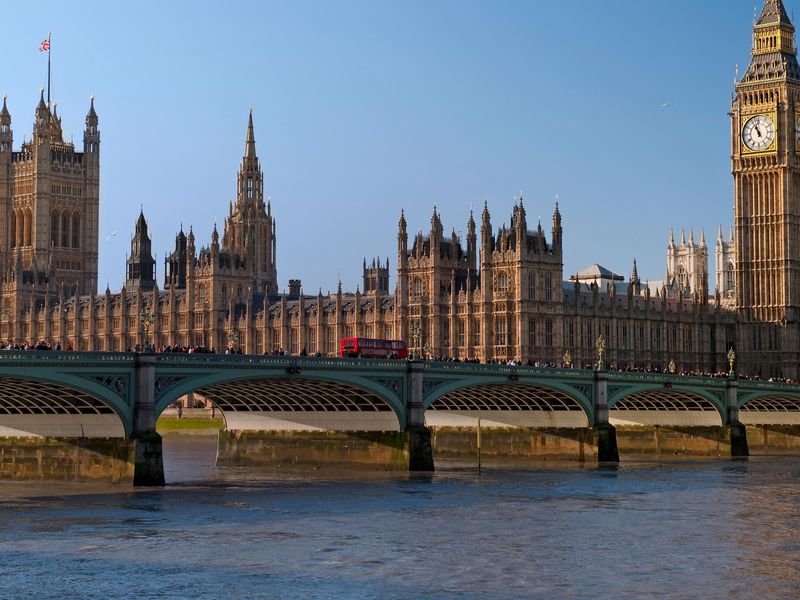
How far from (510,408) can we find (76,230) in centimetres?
11174

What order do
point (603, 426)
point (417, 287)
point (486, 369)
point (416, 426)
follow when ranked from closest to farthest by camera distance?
point (416, 426)
point (486, 369)
point (603, 426)
point (417, 287)

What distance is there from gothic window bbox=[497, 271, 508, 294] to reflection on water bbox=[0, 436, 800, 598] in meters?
52.7

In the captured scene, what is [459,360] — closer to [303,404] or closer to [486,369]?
[486,369]

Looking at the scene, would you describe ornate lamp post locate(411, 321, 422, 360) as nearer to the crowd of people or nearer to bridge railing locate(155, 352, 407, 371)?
the crowd of people

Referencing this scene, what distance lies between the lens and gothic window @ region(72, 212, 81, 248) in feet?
639

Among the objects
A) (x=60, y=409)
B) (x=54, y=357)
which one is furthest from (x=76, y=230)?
(x=54, y=357)

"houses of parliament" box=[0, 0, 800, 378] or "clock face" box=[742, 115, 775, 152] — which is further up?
"clock face" box=[742, 115, 775, 152]

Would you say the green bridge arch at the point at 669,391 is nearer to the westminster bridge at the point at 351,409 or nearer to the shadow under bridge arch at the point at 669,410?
the shadow under bridge arch at the point at 669,410

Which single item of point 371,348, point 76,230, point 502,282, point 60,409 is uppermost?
point 76,230

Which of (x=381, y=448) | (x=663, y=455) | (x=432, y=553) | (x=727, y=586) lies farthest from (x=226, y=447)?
(x=727, y=586)

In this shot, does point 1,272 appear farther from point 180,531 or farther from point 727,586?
point 727,586

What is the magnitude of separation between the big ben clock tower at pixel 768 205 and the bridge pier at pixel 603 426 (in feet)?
187

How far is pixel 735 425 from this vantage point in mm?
101000

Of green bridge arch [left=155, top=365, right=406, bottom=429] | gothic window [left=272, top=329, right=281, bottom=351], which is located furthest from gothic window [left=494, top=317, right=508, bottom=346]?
green bridge arch [left=155, top=365, right=406, bottom=429]
